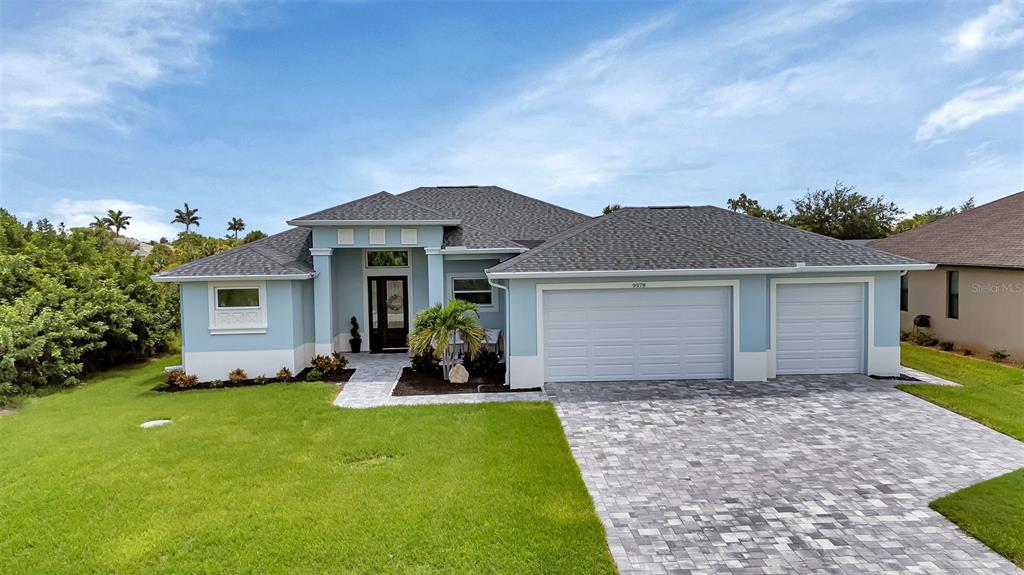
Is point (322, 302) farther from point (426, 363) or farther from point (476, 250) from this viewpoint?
point (476, 250)

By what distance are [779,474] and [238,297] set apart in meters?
13.0

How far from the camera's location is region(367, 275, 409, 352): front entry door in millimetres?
16172

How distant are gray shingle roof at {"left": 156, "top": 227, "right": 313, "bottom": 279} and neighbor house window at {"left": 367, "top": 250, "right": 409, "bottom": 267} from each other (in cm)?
208

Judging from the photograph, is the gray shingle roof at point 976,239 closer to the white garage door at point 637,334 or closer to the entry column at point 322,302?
the white garage door at point 637,334

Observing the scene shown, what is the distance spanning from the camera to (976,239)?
639 inches

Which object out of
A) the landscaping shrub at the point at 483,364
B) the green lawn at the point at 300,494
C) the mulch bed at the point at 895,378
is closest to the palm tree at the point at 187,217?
the green lawn at the point at 300,494

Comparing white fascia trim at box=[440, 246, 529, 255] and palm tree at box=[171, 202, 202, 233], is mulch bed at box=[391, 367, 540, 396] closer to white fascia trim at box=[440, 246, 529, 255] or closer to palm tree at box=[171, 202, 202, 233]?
white fascia trim at box=[440, 246, 529, 255]

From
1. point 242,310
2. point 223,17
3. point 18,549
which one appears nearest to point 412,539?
point 18,549

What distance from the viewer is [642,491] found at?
5.88m

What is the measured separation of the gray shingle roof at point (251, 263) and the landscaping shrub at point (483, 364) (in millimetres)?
5305

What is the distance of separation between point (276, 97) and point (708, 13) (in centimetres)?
1459

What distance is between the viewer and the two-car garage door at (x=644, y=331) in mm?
11039

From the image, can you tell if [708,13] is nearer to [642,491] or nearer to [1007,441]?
[1007,441]

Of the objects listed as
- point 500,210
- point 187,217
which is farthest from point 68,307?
point 187,217
